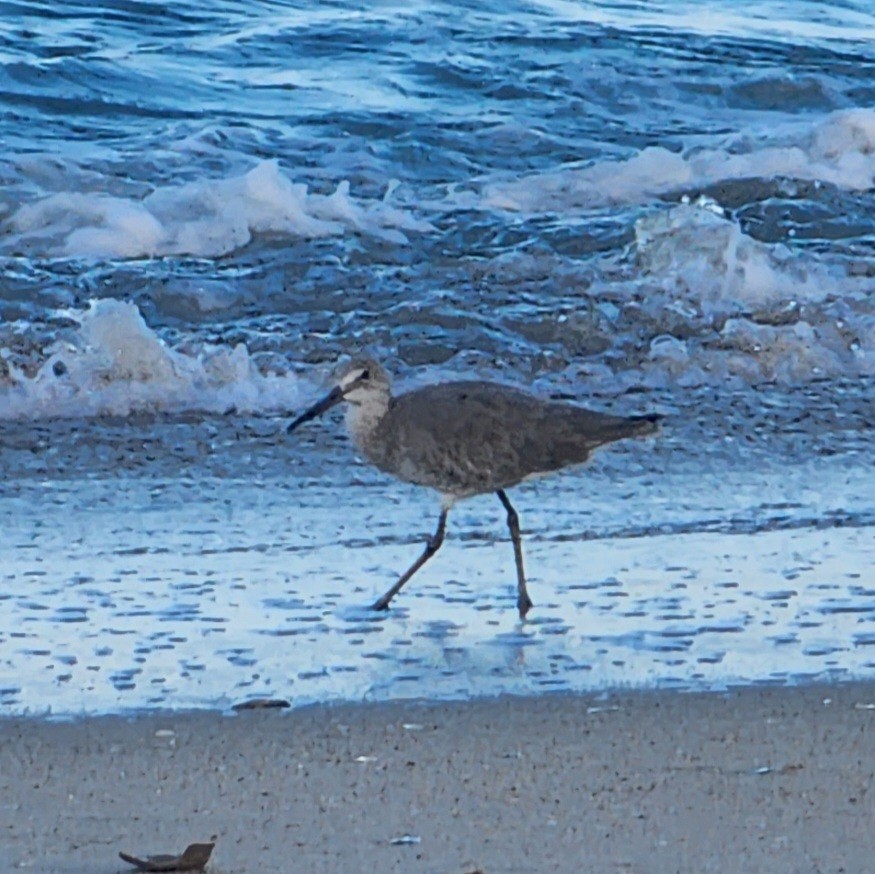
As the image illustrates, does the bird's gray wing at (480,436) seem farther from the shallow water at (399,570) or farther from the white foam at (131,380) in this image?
the white foam at (131,380)

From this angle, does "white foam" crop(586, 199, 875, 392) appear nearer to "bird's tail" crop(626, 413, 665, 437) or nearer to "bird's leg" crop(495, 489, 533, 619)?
"bird's tail" crop(626, 413, 665, 437)

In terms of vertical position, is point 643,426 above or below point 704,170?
above

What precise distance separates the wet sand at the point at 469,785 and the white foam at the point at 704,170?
6.18 m

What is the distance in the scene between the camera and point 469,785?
337cm

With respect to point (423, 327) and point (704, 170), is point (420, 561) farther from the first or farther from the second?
point (704, 170)

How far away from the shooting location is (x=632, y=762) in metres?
3.49

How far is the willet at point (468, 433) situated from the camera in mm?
4996

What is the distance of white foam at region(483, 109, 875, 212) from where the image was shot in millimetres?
9977

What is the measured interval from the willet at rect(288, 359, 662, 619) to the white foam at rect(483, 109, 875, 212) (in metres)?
4.67

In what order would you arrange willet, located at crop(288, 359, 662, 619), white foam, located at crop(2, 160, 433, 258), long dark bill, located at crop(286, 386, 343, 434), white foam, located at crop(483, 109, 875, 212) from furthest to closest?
white foam, located at crop(483, 109, 875, 212) < white foam, located at crop(2, 160, 433, 258) < long dark bill, located at crop(286, 386, 343, 434) < willet, located at crop(288, 359, 662, 619)

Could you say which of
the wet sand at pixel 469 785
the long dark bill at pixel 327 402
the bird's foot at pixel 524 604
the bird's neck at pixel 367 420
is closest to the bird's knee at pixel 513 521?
the bird's foot at pixel 524 604

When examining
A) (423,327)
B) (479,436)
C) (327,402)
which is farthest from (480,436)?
(423,327)

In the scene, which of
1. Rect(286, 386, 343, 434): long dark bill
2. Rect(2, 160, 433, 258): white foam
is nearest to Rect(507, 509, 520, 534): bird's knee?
Rect(286, 386, 343, 434): long dark bill

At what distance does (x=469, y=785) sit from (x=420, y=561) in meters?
1.46
